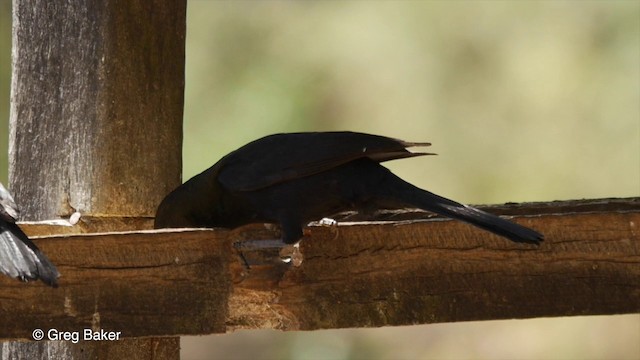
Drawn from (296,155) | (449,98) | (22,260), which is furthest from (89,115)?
(449,98)

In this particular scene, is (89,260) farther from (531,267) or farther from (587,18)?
(587,18)

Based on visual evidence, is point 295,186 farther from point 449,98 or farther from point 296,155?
point 449,98

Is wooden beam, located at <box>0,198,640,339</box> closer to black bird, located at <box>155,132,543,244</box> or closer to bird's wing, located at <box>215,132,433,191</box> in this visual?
black bird, located at <box>155,132,543,244</box>

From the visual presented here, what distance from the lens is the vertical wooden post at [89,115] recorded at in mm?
3564

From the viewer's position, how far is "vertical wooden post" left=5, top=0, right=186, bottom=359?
11.7ft

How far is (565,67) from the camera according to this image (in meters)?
8.66

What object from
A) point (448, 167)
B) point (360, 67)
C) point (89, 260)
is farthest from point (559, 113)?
point (89, 260)

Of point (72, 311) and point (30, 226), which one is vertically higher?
point (30, 226)

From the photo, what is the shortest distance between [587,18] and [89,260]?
677 centimetres

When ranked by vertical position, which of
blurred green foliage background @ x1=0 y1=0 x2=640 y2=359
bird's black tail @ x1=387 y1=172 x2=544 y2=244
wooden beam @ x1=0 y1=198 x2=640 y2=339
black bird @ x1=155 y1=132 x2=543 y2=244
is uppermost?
blurred green foliage background @ x1=0 y1=0 x2=640 y2=359

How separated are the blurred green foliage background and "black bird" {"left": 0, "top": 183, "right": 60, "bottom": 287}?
17.4ft

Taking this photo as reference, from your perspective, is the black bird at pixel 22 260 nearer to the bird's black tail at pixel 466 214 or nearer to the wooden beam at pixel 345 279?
the wooden beam at pixel 345 279

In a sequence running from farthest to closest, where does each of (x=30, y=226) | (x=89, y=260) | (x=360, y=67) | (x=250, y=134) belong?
(x=360, y=67)
(x=250, y=134)
(x=30, y=226)
(x=89, y=260)

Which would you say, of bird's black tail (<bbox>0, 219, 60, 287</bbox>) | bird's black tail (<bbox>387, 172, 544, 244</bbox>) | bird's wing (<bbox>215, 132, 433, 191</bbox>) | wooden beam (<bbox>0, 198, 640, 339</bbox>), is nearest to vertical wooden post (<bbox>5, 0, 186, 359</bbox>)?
bird's wing (<bbox>215, 132, 433, 191</bbox>)
